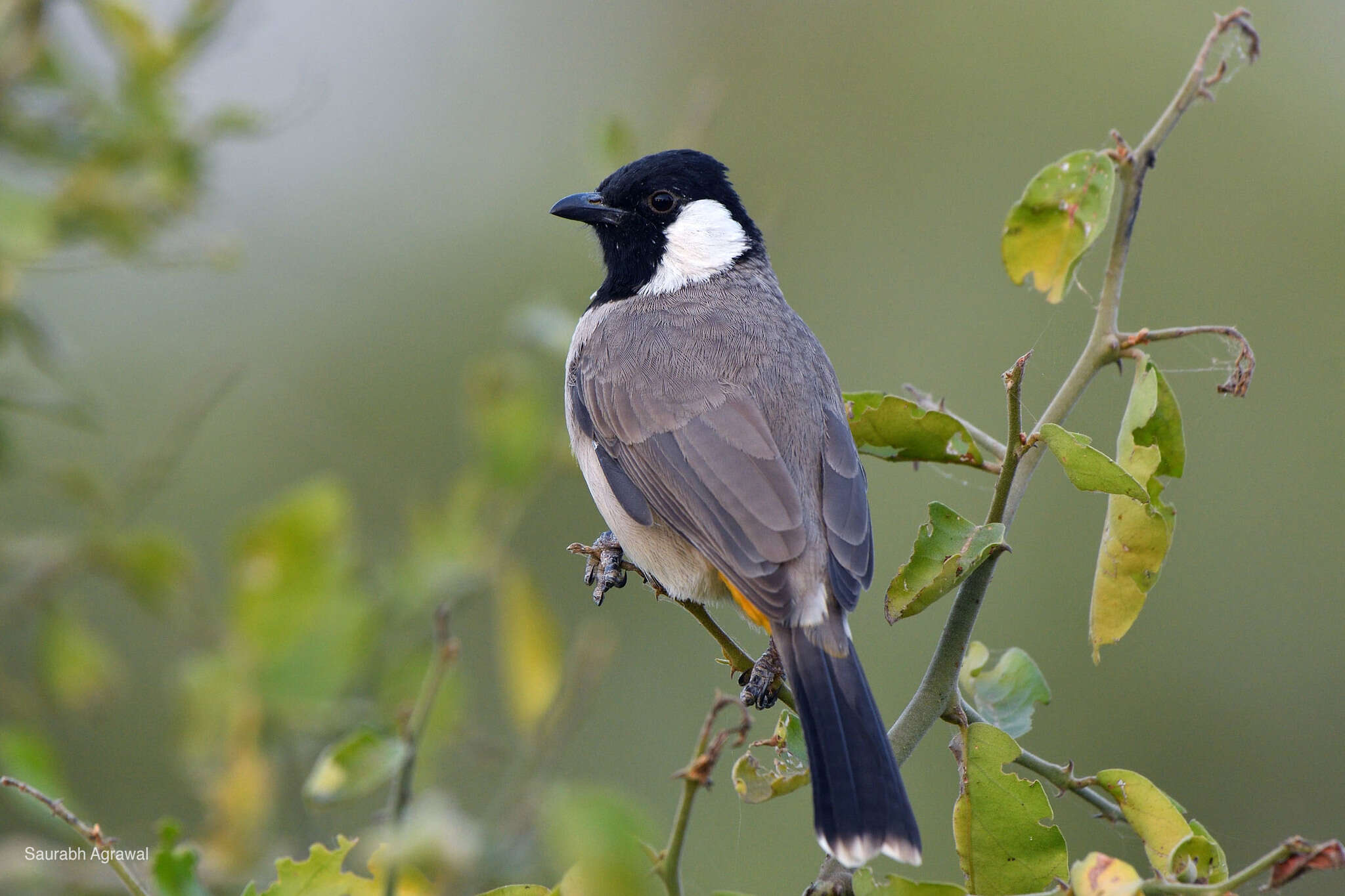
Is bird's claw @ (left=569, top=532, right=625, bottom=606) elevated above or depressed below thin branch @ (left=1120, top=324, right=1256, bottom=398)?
above

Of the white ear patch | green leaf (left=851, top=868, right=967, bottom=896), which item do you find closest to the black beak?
the white ear patch

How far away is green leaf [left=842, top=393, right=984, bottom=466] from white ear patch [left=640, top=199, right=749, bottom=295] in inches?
61.9

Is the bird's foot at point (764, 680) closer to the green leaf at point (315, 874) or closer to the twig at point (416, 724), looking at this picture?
the twig at point (416, 724)

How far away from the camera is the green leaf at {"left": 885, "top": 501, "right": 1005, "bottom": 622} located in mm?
1630

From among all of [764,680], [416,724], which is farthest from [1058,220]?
[416,724]

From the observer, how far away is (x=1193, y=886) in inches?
53.9

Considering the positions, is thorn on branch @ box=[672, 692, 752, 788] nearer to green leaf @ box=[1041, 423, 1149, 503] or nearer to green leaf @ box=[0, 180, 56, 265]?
green leaf @ box=[1041, 423, 1149, 503]

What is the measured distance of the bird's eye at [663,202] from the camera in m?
3.73

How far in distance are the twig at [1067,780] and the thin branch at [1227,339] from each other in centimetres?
56

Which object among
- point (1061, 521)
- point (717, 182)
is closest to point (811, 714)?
point (717, 182)

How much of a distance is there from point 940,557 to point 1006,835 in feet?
1.20

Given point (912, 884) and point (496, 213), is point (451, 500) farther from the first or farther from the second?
point (496, 213)

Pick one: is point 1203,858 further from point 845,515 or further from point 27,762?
point 27,762

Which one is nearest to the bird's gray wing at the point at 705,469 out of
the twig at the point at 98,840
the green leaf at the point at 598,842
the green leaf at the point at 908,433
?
the green leaf at the point at 908,433
